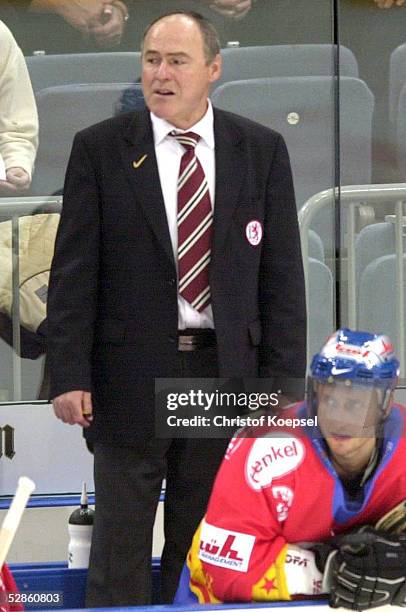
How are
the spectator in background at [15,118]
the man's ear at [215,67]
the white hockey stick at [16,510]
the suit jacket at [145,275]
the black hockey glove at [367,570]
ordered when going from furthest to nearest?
the spectator in background at [15,118], the man's ear at [215,67], the suit jacket at [145,275], the black hockey glove at [367,570], the white hockey stick at [16,510]

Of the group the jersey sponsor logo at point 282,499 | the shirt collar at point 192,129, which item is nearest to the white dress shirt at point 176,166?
the shirt collar at point 192,129

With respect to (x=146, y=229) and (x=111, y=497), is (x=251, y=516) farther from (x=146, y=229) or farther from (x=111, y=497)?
(x=146, y=229)

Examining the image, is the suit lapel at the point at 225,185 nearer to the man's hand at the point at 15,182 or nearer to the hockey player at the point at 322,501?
the hockey player at the point at 322,501

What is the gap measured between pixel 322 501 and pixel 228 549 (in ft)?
0.56

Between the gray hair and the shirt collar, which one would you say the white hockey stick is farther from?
the gray hair

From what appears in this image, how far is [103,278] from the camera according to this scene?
2330 mm

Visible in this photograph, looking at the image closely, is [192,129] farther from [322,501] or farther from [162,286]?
[322,501]

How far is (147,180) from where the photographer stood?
233 centimetres

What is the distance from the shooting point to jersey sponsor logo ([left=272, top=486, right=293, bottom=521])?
6.95 feet

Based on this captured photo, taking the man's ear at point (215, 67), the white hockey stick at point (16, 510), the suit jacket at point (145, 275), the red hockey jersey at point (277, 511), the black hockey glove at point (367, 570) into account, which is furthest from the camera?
the man's ear at point (215, 67)

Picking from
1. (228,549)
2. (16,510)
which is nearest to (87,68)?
(228,549)

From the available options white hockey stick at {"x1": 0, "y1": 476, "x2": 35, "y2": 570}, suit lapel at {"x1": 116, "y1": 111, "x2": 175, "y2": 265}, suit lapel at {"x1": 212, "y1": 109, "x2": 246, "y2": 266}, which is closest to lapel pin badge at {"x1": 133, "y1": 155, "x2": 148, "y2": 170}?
suit lapel at {"x1": 116, "y1": 111, "x2": 175, "y2": 265}

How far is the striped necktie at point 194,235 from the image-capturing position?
2.34 metres

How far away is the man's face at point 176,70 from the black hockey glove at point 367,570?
0.72 m
